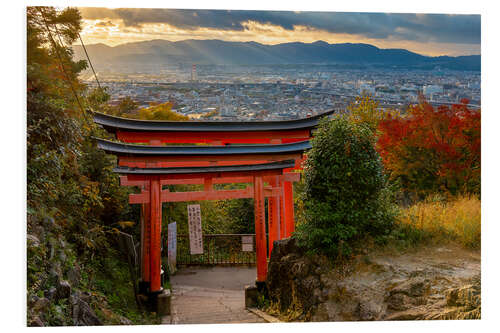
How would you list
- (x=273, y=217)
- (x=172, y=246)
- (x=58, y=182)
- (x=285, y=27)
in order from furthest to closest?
(x=172, y=246) → (x=273, y=217) → (x=285, y=27) → (x=58, y=182)

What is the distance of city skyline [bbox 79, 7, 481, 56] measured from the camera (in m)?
5.26

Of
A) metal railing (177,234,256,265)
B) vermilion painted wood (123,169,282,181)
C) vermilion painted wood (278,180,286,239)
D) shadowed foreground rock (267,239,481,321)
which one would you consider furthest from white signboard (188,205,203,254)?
shadowed foreground rock (267,239,481,321)

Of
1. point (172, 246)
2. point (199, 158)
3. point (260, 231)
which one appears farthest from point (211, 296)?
point (199, 158)

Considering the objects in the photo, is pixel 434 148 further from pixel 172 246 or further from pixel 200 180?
pixel 172 246

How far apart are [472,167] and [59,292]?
4.90 metres

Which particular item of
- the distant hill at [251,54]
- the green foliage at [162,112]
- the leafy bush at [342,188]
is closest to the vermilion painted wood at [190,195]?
the green foliage at [162,112]

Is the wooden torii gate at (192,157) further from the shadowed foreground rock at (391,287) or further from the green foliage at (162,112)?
the shadowed foreground rock at (391,287)

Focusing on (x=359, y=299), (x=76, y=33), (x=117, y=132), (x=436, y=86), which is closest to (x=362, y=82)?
(x=436, y=86)

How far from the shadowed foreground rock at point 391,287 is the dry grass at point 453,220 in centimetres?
18

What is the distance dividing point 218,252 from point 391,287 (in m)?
5.74

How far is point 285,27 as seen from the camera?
17.9 ft

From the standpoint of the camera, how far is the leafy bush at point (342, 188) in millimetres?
5035

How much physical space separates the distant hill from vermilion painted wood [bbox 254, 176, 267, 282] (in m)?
1.58

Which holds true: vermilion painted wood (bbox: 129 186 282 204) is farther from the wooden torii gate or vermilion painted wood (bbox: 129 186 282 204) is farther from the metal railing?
the metal railing
